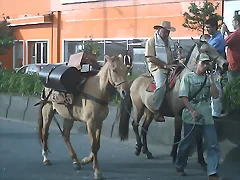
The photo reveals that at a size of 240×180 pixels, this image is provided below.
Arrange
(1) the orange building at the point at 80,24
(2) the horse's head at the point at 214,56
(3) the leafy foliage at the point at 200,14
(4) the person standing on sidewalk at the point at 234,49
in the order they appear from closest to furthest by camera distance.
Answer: (2) the horse's head at the point at 214,56
(4) the person standing on sidewalk at the point at 234,49
(3) the leafy foliage at the point at 200,14
(1) the orange building at the point at 80,24

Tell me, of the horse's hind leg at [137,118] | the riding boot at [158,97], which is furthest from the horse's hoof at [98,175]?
the horse's hind leg at [137,118]

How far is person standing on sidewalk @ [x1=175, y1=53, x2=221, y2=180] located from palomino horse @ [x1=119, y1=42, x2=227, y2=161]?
25.6 inches

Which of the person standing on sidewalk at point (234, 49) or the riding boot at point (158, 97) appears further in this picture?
the person standing on sidewalk at point (234, 49)

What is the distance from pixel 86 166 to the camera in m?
10.2

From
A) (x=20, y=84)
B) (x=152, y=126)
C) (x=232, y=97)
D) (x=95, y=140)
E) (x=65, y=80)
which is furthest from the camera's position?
(x=20, y=84)

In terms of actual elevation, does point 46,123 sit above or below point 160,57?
below

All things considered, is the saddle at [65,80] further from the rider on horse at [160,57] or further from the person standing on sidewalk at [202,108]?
the person standing on sidewalk at [202,108]

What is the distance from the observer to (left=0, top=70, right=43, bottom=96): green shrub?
1756 cm

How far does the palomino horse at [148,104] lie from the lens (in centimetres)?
983

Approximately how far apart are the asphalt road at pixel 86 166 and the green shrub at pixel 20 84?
3.92 m

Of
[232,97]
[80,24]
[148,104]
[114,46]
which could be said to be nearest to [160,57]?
[148,104]

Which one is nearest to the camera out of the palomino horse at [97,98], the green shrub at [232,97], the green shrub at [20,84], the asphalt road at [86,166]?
the palomino horse at [97,98]

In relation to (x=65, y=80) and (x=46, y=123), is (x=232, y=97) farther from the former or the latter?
(x=46, y=123)

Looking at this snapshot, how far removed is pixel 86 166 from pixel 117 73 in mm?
2084
